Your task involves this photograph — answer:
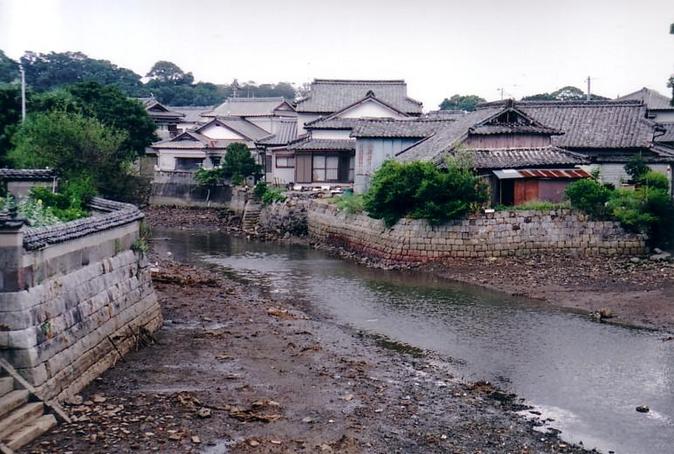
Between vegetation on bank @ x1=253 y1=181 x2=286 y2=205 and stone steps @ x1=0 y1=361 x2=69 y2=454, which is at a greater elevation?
vegetation on bank @ x1=253 y1=181 x2=286 y2=205

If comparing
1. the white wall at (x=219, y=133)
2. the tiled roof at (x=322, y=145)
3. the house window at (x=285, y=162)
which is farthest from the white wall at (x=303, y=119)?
the white wall at (x=219, y=133)

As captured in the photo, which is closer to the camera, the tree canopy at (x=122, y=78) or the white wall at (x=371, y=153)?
the white wall at (x=371, y=153)

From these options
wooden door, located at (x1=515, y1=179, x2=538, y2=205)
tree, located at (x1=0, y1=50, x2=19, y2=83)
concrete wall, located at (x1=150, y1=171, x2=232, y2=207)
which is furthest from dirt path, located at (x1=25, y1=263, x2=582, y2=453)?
tree, located at (x1=0, y1=50, x2=19, y2=83)

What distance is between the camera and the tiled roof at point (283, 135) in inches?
2199

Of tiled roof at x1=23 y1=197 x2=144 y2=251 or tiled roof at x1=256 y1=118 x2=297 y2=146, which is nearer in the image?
tiled roof at x1=23 y1=197 x2=144 y2=251

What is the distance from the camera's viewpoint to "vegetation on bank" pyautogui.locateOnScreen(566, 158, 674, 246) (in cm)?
3256

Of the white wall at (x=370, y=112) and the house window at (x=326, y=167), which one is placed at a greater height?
the white wall at (x=370, y=112)

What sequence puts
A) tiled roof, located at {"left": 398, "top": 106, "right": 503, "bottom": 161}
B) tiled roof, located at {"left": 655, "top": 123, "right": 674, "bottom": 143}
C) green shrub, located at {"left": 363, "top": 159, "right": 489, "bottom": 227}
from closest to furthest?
green shrub, located at {"left": 363, "top": 159, "right": 489, "bottom": 227}, tiled roof, located at {"left": 398, "top": 106, "right": 503, "bottom": 161}, tiled roof, located at {"left": 655, "top": 123, "right": 674, "bottom": 143}

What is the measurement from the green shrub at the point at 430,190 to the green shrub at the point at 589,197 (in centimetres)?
365

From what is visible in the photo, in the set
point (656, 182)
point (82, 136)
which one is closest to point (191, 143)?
point (82, 136)

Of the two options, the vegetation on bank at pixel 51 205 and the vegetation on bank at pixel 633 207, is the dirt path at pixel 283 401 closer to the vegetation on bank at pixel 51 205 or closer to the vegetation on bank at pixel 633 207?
the vegetation on bank at pixel 51 205

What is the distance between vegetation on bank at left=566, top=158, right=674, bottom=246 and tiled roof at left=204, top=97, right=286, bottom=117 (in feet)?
154

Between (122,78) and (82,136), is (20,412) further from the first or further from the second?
(122,78)

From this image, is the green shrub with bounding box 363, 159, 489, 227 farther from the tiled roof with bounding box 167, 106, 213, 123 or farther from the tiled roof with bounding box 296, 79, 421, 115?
the tiled roof with bounding box 167, 106, 213, 123
